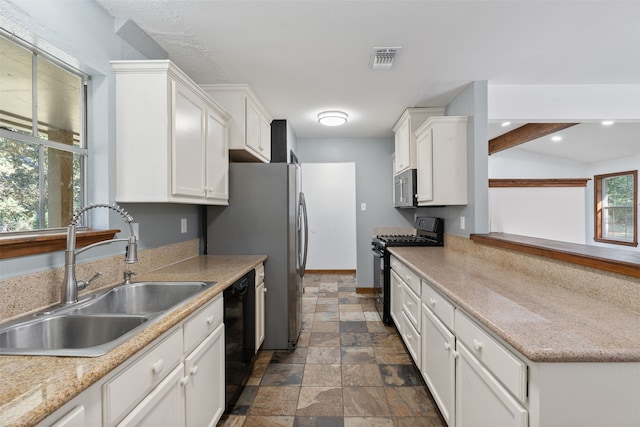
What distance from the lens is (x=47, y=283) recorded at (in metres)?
1.26

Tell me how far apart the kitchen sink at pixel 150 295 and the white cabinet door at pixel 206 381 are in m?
0.28

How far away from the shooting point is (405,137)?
3.54m

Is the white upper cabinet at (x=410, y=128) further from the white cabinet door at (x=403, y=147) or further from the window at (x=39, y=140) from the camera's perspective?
the window at (x=39, y=140)

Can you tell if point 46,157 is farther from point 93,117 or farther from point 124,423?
point 124,423

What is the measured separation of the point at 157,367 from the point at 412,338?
184 cm

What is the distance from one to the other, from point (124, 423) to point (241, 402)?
1.25 meters

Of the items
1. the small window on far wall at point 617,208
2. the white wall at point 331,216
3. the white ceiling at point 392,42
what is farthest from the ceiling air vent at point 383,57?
the small window on far wall at point 617,208

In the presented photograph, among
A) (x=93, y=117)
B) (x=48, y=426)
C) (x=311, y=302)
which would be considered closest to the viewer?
(x=48, y=426)

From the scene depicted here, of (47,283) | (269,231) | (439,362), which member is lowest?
(439,362)

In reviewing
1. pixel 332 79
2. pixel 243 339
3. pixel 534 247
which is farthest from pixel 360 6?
pixel 243 339

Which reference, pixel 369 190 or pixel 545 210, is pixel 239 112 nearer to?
pixel 369 190

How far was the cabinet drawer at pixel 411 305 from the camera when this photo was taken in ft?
7.00

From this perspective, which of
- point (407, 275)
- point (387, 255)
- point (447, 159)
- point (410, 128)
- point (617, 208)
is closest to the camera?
point (407, 275)

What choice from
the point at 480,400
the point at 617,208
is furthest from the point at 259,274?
the point at 617,208
